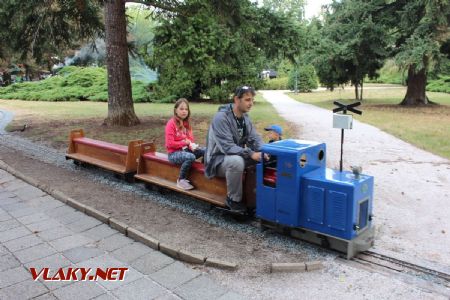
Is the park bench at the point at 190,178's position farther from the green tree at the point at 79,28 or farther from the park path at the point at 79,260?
the green tree at the point at 79,28

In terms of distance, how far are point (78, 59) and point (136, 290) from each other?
2101 inches

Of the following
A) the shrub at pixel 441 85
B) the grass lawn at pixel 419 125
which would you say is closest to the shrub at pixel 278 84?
the shrub at pixel 441 85

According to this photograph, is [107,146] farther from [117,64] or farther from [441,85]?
[441,85]

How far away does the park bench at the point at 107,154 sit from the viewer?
7164 mm

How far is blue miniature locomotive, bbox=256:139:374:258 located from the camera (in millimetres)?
4242

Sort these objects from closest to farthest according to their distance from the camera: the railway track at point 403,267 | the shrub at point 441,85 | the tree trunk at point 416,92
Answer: the railway track at point 403,267 → the tree trunk at point 416,92 → the shrub at point 441,85

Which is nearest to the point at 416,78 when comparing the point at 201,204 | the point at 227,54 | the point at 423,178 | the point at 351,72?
the point at 351,72

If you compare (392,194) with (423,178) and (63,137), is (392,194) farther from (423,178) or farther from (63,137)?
(63,137)

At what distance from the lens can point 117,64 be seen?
1265cm

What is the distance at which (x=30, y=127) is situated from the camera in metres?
14.8

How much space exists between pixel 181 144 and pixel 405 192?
12.4 feet

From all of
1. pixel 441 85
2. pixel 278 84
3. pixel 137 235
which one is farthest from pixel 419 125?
pixel 278 84

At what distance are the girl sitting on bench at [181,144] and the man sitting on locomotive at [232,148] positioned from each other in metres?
0.61

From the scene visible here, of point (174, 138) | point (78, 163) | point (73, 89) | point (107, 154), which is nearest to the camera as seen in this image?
point (174, 138)
